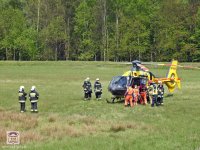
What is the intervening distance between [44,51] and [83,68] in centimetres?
2438

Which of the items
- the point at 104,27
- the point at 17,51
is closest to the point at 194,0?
the point at 104,27

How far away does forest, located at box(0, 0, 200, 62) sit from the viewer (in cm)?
8419

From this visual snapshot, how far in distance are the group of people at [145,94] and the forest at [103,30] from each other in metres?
54.5

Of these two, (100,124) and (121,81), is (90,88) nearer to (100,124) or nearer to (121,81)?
(121,81)

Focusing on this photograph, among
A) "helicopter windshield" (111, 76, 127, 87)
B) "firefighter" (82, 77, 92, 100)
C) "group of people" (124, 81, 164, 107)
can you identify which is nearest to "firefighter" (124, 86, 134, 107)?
"group of people" (124, 81, 164, 107)

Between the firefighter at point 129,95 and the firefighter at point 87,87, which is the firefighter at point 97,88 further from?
the firefighter at point 129,95

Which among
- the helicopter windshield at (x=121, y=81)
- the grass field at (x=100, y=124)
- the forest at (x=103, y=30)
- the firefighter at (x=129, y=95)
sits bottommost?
the grass field at (x=100, y=124)

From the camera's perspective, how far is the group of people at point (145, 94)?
27.2 metres

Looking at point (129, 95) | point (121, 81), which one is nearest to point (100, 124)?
point (129, 95)

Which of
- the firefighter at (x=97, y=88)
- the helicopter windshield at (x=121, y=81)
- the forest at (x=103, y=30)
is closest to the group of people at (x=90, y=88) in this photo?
the firefighter at (x=97, y=88)

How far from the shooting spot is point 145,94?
28484 millimetres

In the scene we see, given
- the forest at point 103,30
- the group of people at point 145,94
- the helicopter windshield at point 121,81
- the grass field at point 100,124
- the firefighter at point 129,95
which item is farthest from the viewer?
the forest at point 103,30

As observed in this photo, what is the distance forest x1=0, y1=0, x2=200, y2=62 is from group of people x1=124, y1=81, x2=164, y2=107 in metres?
54.5

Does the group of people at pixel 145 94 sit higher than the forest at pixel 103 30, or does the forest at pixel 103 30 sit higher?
the forest at pixel 103 30
